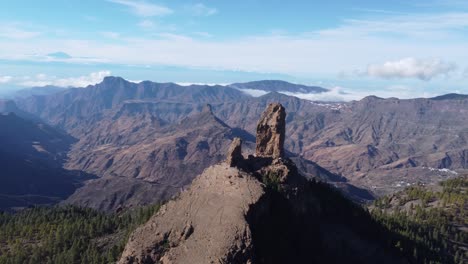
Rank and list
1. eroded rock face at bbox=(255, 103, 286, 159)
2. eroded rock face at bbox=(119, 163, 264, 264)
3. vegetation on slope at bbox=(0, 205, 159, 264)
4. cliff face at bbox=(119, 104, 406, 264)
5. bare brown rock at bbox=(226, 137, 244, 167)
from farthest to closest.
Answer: vegetation on slope at bbox=(0, 205, 159, 264), eroded rock face at bbox=(255, 103, 286, 159), bare brown rock at bbox=(226, 137, 244, 167), cliff face at bbox=(119, 104, 406, 264), eroded rock face at bbox=(119, 163, 264, 264)

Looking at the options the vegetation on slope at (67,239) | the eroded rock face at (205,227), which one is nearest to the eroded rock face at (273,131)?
the eroded rock face at (205,227)

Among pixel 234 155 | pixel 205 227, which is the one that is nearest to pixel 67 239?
pixel 234 155

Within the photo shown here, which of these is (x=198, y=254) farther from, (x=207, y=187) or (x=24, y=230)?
A: (x=24, y=230)

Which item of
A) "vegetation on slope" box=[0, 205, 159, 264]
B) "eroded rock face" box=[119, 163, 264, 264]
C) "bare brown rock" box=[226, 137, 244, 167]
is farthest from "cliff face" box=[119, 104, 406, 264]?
Result: "vegetation on slope" box=[0, 205, 159, 264]

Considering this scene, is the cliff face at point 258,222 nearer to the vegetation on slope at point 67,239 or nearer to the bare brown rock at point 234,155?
the bare brown rock at point 234,155

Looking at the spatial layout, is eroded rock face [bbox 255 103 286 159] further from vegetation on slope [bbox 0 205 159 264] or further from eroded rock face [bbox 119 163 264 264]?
vegetation on slope [bbox 0 205 159 264]

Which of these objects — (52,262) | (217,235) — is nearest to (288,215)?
(217,235)

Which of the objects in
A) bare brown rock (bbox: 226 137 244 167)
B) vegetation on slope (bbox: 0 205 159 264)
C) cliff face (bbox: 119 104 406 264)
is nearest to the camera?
cliff face (bbox: 119 104 406 264)
